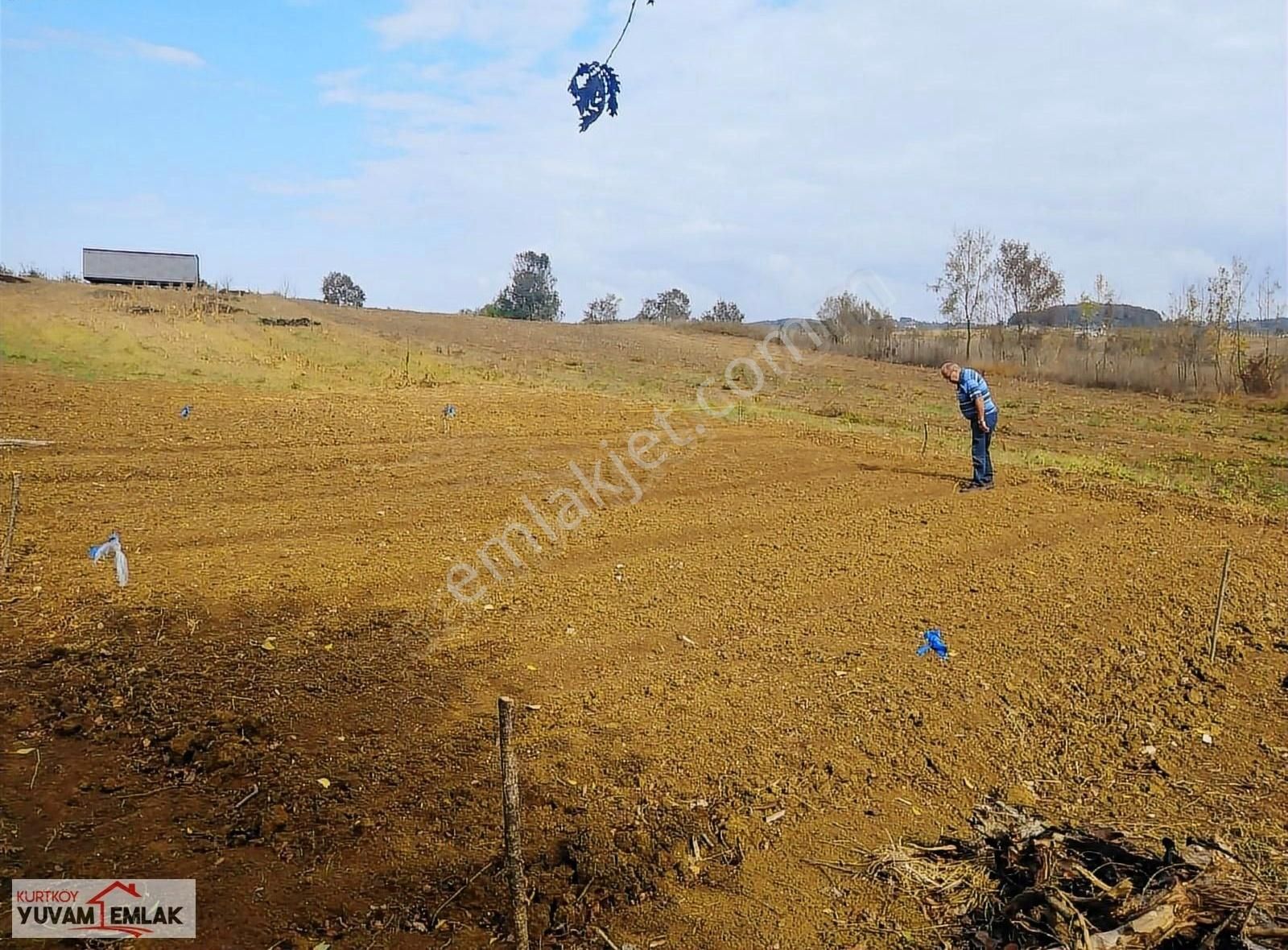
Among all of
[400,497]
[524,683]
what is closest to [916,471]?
[400,497]

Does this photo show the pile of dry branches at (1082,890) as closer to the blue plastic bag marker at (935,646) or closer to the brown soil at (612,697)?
the brown soil at (612,697)

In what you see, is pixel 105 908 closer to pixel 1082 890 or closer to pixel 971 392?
pixel 1082 890

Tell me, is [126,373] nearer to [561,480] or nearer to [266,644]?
[561,480]

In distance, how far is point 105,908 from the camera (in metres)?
2.86

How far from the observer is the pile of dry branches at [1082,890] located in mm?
2631

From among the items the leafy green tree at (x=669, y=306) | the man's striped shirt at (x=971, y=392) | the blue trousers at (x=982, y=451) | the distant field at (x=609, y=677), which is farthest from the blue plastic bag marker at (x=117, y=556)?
the leafy green tree at (x=669, y=306)

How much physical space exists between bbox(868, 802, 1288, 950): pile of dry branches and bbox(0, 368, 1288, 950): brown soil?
0.64 ft

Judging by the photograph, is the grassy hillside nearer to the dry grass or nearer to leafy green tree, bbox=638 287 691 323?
the dry grass

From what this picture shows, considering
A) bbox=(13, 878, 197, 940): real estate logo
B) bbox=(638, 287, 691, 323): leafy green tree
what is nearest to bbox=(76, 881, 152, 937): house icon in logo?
bbox=(13, 878, 197, 940): real estate logo

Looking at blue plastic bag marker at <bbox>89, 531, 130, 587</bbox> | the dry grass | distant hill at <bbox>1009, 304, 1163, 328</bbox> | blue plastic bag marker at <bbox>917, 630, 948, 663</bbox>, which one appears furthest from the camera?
distant hill at <bbox>1009, 304, 1163, 328</bbox>

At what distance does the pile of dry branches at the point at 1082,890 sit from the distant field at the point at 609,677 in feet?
0.66

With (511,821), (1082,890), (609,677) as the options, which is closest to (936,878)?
(1082,890)

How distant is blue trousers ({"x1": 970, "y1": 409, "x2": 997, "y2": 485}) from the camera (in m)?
8.32

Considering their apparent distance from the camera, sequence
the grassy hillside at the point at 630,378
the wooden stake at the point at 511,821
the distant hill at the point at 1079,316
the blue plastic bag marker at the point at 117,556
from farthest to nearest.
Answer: the distant hill at the point at 1079,316 → the grassy hillside at the point at 630,378 → the blue plastic bag marker at the point at 117,556 → the wooden stake at the point at 511,821
